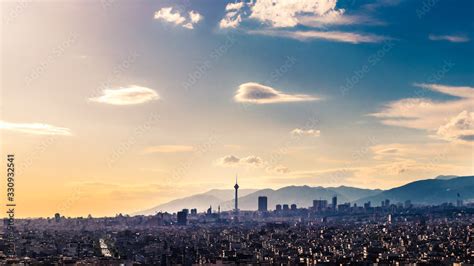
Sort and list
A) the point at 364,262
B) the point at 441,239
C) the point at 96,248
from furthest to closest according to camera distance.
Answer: the point at 441,239 < the point at 96,248 < the point at 364,262

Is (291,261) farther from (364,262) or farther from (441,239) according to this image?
(441,239)

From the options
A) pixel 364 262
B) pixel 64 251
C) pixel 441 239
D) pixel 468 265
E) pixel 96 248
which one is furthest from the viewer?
pixel 441 239

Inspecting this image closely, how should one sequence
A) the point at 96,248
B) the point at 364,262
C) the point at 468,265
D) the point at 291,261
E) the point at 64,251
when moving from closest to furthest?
the point at 468,265 < the point at 364,262 < the point at 291,261 < the point at 64,251 < the point at 96,248

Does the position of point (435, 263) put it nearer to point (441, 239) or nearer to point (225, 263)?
point (225, 263)

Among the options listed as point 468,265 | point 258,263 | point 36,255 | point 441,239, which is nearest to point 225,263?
point 258,263

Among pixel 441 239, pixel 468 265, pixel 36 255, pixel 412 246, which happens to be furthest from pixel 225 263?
pixel 441 239

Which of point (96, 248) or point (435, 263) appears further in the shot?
point (96, 248)

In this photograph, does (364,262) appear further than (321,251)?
No
